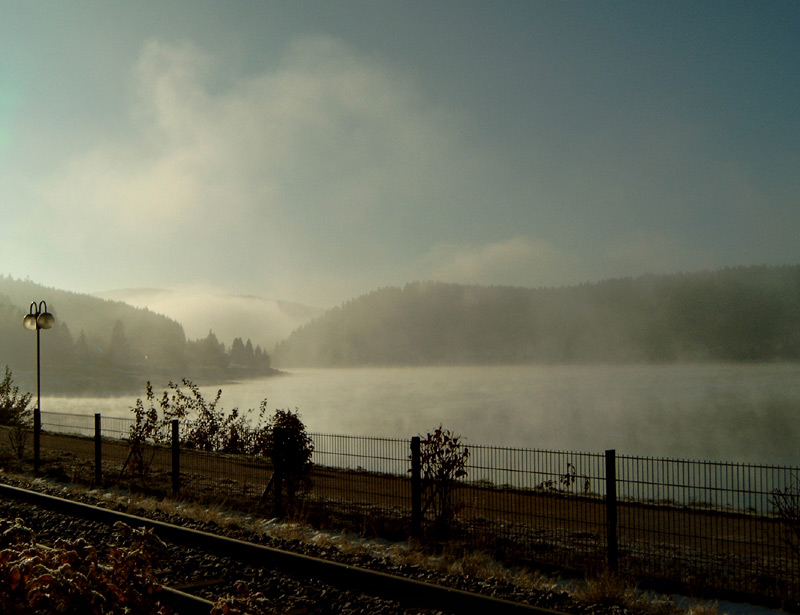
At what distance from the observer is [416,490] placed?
37.4ft

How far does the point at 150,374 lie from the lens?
194000 mm

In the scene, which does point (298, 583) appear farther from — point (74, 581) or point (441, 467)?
point (441, 467)

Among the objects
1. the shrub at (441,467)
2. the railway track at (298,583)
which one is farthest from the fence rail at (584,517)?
the railway track at (298,583)

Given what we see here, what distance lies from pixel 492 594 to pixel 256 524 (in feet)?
18.1

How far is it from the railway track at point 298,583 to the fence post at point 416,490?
10.8 feet

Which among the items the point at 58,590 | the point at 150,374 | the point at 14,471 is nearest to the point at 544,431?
the point at 14,471

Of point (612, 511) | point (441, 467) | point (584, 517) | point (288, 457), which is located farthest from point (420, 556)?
point (584, 517)

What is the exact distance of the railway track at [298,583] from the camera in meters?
6.78

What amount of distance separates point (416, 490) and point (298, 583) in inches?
147

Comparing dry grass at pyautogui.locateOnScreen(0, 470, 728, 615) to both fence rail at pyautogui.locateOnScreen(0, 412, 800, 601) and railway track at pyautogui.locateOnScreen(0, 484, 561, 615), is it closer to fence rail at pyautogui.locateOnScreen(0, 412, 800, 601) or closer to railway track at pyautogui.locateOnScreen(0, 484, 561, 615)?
fence rail at pyautogui.locateOnScreen(0, 412, 800, 601)

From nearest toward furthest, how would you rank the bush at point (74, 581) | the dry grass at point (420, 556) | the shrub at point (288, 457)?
1. the bush at point (74, 581)
2. the dry grass at point (420, 556)
3. the shrub at point (288, 457)

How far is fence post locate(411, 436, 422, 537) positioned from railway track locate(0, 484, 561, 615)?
331 centimetres

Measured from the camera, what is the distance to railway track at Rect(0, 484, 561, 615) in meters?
6.78

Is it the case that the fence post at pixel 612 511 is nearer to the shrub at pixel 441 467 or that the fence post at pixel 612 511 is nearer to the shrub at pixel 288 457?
the shrub at pixel 441 467
